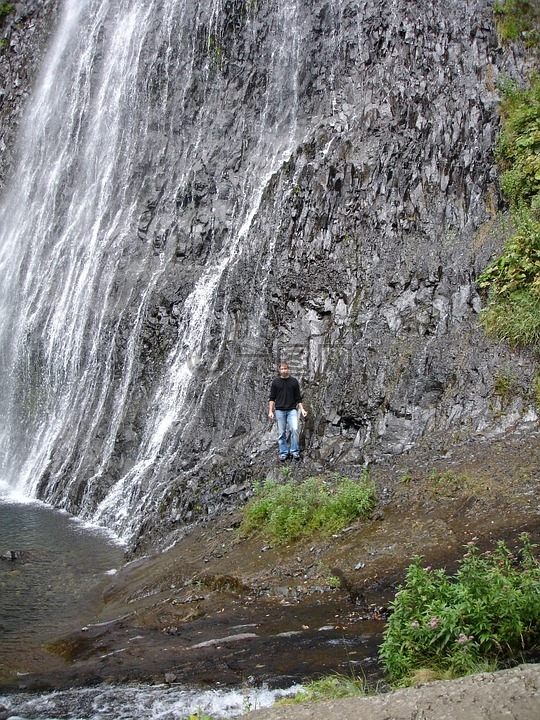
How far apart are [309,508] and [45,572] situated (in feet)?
14.6

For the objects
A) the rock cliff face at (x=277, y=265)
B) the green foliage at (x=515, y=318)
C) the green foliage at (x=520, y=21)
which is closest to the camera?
the green foliage at (x=515, y=318)

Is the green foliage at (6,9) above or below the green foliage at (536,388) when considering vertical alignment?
above

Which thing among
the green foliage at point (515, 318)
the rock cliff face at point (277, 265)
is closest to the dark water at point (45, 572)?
the rock cliff face at point (277, 265)

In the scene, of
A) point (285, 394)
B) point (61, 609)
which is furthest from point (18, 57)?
point (61, 609)

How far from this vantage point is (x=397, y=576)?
6.43 metres

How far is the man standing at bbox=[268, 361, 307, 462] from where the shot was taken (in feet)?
33.7

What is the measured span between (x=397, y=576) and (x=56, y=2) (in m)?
31.2

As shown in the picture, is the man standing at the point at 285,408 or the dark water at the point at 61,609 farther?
the man standing at the point at 285,408

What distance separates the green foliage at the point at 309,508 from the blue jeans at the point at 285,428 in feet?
3.82

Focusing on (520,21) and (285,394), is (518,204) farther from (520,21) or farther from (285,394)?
(285,394)

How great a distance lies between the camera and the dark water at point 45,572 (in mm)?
7656

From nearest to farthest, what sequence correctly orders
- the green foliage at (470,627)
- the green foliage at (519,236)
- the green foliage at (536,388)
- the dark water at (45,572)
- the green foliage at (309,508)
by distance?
the green foliage at (470,627) < the dark water at (45,572) < the green foliage at (309,508) < the green foliage at (536,388) < the green foliage at (519,236)

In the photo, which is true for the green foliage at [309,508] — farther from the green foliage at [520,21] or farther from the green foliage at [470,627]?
the green foliage at [520,21]

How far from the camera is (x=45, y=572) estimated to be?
9.70 metres
